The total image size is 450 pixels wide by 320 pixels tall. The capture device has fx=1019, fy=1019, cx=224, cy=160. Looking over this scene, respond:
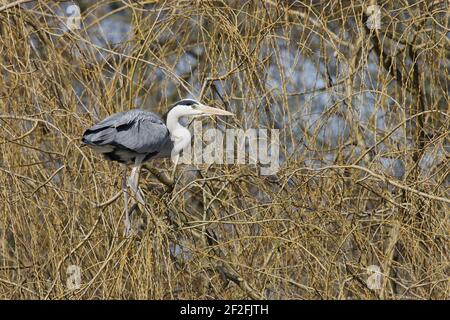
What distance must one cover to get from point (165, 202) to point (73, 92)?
81 centimetres

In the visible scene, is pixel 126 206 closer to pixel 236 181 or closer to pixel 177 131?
pixel 236 181

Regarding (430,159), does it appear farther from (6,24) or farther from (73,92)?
(6,24)

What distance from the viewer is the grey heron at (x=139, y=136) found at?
390 cm

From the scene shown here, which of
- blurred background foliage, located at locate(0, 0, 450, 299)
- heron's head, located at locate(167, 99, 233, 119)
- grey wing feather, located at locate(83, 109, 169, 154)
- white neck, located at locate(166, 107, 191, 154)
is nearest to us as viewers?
blurred background foliage, located at locate(0, 0, 450, 299)

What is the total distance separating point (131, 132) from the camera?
4113 mm

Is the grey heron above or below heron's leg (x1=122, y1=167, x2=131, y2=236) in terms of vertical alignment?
above

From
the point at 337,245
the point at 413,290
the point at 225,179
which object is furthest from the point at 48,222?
the point at 413,290

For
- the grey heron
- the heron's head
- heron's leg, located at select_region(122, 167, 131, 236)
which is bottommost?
heron's leg, located at select_region(122, 167, 131, 236)

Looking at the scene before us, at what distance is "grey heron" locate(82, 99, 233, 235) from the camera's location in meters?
3.90

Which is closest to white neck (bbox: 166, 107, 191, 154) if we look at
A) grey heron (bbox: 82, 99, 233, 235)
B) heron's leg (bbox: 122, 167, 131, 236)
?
grey heron (bbox: 82, 99, 233, 235)

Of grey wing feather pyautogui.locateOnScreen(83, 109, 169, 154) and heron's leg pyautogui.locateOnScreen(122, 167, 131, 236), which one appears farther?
grey wing feather pyautogui.locateOnScreen(83, 109, 169, 154)

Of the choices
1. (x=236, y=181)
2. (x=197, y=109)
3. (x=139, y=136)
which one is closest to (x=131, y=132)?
(x=139, y=136)

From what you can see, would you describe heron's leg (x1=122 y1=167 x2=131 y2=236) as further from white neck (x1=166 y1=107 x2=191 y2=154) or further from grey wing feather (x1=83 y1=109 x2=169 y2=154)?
white neck (x1=166 y1=107 x2=191 y2=154)
